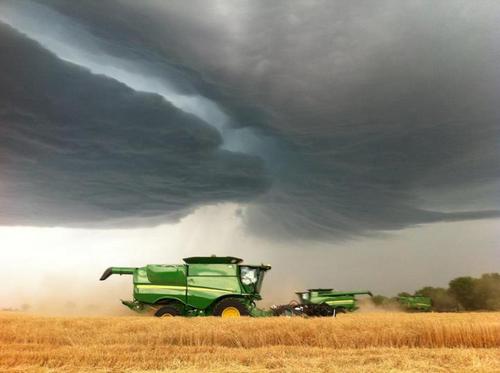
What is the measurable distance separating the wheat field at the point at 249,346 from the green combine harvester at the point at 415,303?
82.0ft

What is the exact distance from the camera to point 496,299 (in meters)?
41.2

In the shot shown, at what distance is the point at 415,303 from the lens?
37438mm

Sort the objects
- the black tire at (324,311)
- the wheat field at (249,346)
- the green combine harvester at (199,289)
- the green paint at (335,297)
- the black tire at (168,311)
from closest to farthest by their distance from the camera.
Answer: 1. the wheat field at (249,346)
2. the black tire at (168,311)
3. the green combine harvester at (199,289)
4. the black tire at (324,311)
5. the green paint at (335,297)

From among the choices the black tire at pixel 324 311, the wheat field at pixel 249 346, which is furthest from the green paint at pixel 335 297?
the wheat field at pixel 249 346

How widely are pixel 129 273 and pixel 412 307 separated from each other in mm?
24283

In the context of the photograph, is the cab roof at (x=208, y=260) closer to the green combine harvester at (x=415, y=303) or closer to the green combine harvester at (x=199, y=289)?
the green combine harvester at (x=199, y=289)

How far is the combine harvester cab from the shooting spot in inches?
788

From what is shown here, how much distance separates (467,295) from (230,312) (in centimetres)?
3019

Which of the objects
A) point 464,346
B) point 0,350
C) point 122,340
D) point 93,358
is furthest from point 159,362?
point 464,346

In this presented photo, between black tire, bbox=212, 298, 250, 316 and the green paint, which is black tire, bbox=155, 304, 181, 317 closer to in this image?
black tire, bbox=212, 298, 250, 316

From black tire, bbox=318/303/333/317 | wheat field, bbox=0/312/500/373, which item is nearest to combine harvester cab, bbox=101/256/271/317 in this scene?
black tire, bbox=318/303/333/317

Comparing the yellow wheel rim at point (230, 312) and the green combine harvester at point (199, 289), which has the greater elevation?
the green combine harvester at point (199, 289)

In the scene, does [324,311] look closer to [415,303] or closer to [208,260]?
[208,260]

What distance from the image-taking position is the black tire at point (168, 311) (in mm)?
19609
